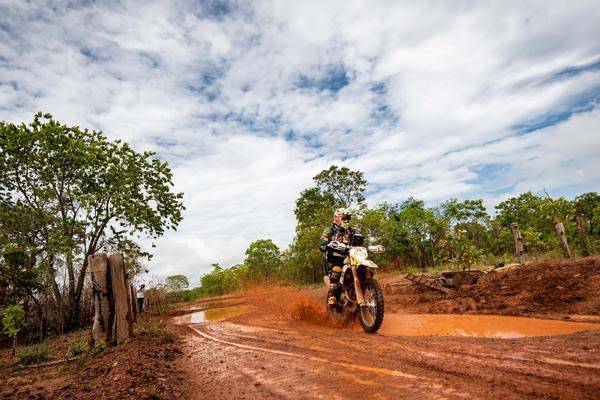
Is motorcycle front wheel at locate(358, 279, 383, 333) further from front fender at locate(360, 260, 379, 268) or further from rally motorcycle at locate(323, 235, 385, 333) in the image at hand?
front fender at locate(360, 260, 379, 268)

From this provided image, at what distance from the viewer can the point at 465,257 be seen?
45.8 feet

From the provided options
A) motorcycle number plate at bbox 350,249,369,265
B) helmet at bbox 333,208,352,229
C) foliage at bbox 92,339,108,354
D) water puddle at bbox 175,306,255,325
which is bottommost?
water puddle at bbox 175,306,255,325

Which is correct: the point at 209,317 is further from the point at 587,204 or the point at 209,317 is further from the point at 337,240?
the point at 587,204

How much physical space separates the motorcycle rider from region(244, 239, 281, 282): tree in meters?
43.4

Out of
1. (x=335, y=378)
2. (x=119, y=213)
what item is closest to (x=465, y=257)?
(x=335, y=378)

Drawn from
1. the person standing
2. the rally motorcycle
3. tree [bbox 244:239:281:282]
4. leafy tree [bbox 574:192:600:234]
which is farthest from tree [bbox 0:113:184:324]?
leafy tree [bbox 574:192:600:234]

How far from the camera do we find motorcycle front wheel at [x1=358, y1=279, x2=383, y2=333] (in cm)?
574

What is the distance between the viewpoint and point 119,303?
661 centimetres

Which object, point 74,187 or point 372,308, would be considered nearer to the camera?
point 372,308

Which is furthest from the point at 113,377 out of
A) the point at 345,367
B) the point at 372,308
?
the point at 372,308

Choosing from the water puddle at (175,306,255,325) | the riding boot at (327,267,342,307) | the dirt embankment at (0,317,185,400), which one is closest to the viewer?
the dirt embankment at (0,317,185,400)

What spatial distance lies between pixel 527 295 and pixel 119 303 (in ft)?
28.2

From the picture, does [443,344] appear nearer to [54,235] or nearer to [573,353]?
[573,353]

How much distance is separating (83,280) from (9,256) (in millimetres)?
3569
